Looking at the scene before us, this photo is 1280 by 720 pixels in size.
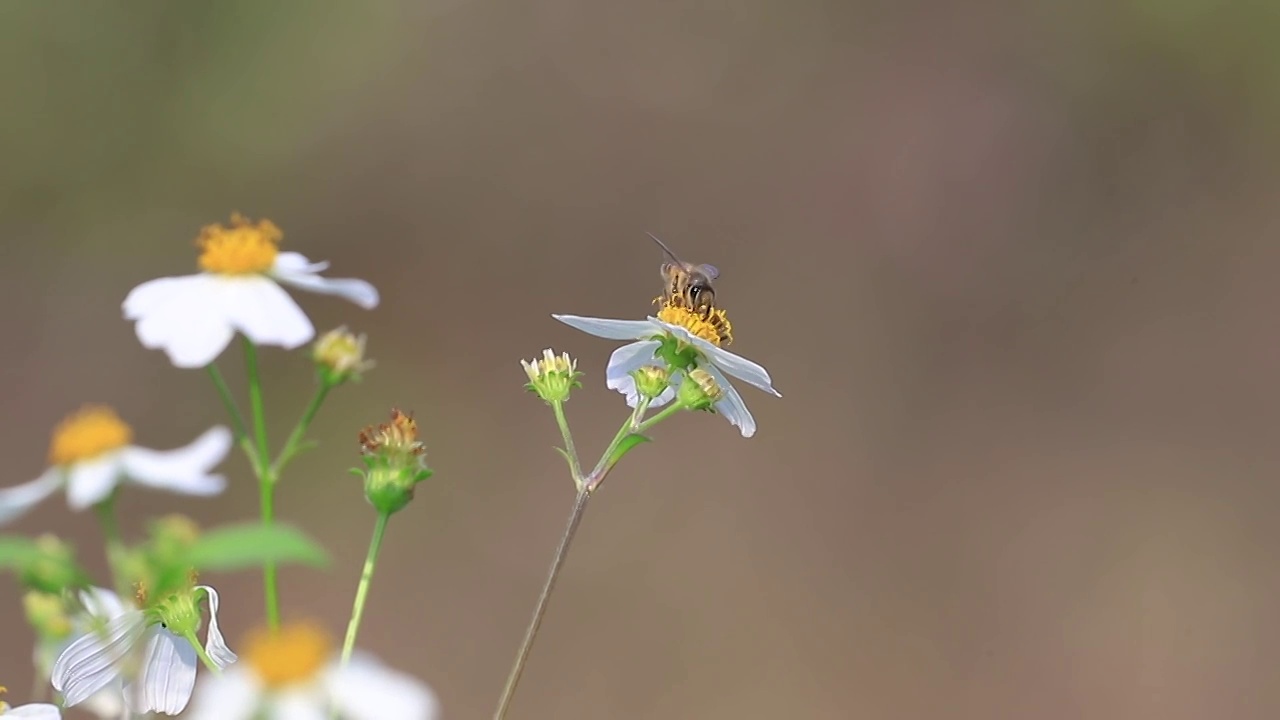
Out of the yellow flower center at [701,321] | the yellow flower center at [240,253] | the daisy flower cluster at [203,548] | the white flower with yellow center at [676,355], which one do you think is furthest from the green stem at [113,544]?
the yellow flower center at [701,321]

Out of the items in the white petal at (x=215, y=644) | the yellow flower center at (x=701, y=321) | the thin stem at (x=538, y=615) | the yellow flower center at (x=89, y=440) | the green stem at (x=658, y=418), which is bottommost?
the white petal at (x=215, y=644)

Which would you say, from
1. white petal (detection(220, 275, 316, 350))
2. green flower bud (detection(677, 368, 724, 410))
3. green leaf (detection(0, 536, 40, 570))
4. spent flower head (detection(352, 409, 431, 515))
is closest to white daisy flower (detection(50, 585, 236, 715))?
spent flower head (detection(352, 409, 431, 515))

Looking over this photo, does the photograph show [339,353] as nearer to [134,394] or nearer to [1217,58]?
[134,394]

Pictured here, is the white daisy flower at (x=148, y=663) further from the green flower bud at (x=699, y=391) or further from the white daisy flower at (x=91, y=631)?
the green flower bud at (x=699, y=391)

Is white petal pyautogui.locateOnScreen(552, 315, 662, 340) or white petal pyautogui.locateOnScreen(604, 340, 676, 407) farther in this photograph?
white petal pyautogui.locateOnScreen(604, 340, 676, 407)

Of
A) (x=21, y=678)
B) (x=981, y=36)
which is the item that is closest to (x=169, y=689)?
(x=21, y=678)

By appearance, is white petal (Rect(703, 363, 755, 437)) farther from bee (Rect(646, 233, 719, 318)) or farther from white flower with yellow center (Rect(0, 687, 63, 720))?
white flower with yellow center (Rect(0, 687, 63, 720))
